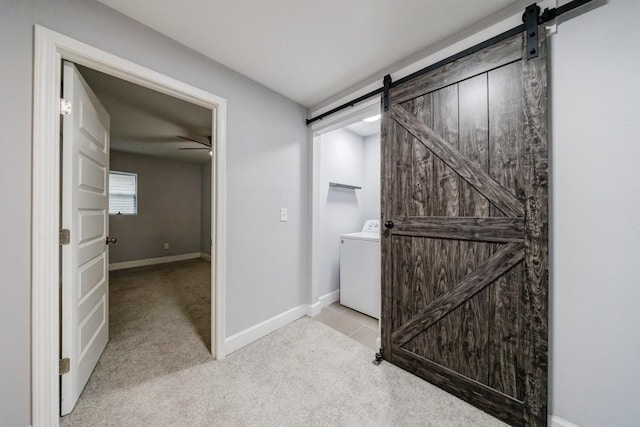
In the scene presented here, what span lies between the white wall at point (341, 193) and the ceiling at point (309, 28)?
1137mm

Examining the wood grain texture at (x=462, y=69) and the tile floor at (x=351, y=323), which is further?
the tile floor at (x=351, y=323)

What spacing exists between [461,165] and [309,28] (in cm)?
137

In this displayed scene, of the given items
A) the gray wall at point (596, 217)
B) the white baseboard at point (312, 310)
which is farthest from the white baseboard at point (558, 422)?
the white baseboard at point (312, 310)

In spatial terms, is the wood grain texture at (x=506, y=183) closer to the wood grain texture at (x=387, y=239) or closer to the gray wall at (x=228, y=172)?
the wood grain texture at (x=387, y=239)

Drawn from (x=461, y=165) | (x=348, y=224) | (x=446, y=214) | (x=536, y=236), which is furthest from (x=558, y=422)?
(x=348, y=224)

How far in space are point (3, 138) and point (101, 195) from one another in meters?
0.85

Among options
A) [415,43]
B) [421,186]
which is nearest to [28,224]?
[421,186]

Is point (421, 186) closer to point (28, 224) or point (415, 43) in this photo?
point (415, 43)

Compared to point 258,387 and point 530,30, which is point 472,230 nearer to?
point 530,30

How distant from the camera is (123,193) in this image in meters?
4.61

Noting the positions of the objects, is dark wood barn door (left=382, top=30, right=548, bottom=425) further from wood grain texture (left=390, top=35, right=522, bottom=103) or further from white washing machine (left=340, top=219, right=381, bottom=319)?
white washing machine (left=340, top=219, right=381, bottom=319)

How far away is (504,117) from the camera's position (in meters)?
1.29

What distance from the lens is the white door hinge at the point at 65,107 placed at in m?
1.27

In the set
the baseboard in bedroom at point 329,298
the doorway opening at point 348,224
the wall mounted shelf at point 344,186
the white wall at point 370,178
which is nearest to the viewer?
the doorway opening at point 348,224
